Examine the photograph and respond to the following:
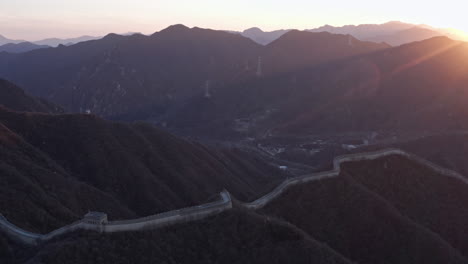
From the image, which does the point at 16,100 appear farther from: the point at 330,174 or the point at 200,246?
the point at 200,246

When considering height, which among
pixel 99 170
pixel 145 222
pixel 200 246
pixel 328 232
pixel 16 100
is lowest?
pixel 99 170

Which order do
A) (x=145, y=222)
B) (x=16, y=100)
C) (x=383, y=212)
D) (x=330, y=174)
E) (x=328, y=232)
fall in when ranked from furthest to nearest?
1. (x=16, y=100)
2. (x=330, y=174)
3. (x=383, y=212)
4. (x=328, y=232)
5. (x=145, y=222)

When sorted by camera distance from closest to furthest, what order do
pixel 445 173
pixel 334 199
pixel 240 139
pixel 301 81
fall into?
pixel 334 199 → pixel 445 173 → pixel 240 139 → pixel 301 81

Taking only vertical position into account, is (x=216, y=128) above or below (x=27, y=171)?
below

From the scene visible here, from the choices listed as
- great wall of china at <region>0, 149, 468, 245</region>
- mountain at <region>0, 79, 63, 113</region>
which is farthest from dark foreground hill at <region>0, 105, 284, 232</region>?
mountain at <region>0, 79, 63, 113</region>

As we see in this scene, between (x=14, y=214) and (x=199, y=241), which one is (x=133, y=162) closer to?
(x=14, y=214)

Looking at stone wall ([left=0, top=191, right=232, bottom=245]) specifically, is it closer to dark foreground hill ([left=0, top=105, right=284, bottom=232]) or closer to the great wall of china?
the great wall of china

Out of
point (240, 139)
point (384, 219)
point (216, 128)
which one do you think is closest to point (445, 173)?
point (384, 219)

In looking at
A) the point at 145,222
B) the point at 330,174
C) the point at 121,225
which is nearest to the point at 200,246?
the point at 145,222
